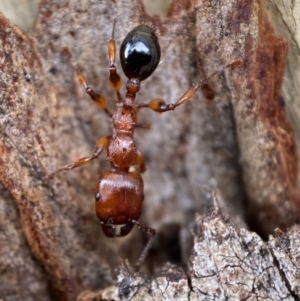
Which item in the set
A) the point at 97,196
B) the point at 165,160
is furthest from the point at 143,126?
the point at 97,196

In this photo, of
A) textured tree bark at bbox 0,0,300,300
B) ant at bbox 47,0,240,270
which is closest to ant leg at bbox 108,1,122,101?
ant at bbox 47,0,240,270

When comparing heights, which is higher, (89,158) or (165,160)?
(165,160)

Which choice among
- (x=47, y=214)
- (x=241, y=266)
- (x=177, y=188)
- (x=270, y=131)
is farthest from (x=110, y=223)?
(x=270, y=131)

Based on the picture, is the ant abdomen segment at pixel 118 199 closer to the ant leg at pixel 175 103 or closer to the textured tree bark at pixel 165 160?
the textured tree bark at pixel 165 160

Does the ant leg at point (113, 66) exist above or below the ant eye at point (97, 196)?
above

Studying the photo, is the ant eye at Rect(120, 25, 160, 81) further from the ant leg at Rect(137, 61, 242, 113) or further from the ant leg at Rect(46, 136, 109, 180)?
the ant leg at Rect(46, 136, 109, 180)

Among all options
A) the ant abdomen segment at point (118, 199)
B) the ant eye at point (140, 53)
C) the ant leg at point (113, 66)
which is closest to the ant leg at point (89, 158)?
the ant abdomen segment at point (118, 199)

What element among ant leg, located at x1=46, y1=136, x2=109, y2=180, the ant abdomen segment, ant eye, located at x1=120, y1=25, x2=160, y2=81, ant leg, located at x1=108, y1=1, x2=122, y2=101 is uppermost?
ant leg, located at x1=108, y1=1, x2=122, y2=101

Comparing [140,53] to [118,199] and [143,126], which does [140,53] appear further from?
[118,199]
